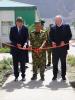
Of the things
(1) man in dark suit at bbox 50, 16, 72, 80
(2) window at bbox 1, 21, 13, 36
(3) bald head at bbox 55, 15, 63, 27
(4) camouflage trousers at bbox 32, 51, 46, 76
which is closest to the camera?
(3) bald head at bbox 55, 15, 63, 27

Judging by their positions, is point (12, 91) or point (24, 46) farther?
point (24, 46)

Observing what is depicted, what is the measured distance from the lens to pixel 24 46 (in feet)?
43.2

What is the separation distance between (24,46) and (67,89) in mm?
2112

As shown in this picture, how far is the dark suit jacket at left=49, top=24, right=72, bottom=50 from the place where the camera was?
1306 centimetres

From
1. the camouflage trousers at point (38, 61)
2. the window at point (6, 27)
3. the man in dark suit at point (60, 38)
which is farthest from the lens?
the window at point (6, 27)

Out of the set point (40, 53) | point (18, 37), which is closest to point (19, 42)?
point (18, 37)

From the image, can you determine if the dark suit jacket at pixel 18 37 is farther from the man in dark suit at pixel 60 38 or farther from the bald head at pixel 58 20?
the bald head at pixel 58 20

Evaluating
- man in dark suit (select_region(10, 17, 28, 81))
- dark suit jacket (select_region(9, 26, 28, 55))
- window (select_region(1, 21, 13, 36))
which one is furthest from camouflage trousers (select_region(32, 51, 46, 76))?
Result: window (select_region(1, 21, 13, 36))

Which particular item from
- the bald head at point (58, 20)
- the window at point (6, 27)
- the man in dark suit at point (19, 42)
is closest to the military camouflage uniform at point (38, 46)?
the man in dark suit at point (19, 42)

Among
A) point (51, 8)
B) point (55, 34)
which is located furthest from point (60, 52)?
point (51, 8)

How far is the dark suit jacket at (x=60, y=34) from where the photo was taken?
42.9 feet

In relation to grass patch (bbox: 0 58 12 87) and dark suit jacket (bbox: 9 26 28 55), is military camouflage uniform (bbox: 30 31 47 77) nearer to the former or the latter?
dark suit jacket (bbox: 9 26 28 55)

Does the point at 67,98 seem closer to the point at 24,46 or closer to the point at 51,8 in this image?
the point at 24,46

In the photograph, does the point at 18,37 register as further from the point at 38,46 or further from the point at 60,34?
the point at 60,34
